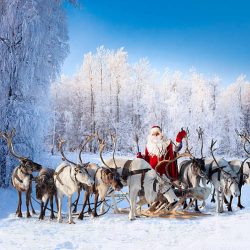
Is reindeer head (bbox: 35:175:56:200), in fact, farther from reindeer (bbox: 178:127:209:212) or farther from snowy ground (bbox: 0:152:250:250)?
reindeer (bbox: 178:127:209:212)

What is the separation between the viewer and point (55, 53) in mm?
12953

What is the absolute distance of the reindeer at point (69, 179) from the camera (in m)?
7.40

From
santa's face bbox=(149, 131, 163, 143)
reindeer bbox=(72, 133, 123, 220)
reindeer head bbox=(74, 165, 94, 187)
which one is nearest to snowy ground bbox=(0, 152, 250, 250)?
reindeer bbox=(72, 133, 123, 220)

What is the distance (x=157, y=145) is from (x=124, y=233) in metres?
3.26

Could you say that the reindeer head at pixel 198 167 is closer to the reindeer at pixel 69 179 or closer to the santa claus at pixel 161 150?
the santa claus at pixel 161 150

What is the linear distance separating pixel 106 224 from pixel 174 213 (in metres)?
1.58

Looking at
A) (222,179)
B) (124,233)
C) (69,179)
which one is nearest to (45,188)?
(69,179)

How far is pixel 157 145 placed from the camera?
358 inches

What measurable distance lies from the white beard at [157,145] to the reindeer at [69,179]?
225 cm

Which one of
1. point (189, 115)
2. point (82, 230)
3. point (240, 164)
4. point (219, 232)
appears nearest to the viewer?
point (219, 232)

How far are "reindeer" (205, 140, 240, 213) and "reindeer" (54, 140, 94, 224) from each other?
119 inches

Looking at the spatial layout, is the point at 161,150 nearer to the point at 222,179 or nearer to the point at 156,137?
the point at 156,137

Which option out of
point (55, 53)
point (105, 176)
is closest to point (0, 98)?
point (55, 53)

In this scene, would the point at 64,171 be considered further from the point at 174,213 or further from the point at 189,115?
the point at 189,115
